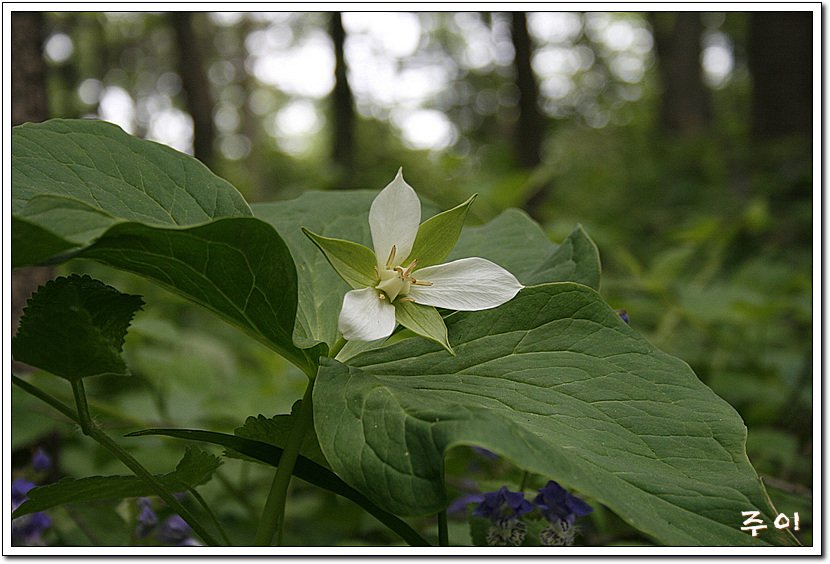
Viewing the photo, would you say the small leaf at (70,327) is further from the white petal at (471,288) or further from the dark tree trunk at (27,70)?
the dark tree trunk at (27,70)

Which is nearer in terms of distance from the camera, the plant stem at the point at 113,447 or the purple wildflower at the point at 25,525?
the plant stem at the point at 113,447

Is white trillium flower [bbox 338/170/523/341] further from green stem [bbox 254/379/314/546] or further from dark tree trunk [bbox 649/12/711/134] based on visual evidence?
dark tree trunk [bbox 649/12/711/134]

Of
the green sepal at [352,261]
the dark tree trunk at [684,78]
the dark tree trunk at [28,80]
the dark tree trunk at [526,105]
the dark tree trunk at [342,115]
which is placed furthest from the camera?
the dark tree trunk at [684,78]

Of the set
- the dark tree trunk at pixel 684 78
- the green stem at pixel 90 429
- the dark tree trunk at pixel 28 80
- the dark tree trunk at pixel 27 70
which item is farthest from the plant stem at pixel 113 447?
the dark tree trunk at pixel 684 78

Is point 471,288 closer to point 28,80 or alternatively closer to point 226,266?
point 226,266

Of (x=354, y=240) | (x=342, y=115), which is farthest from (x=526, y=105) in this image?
(x=354, y=240)
